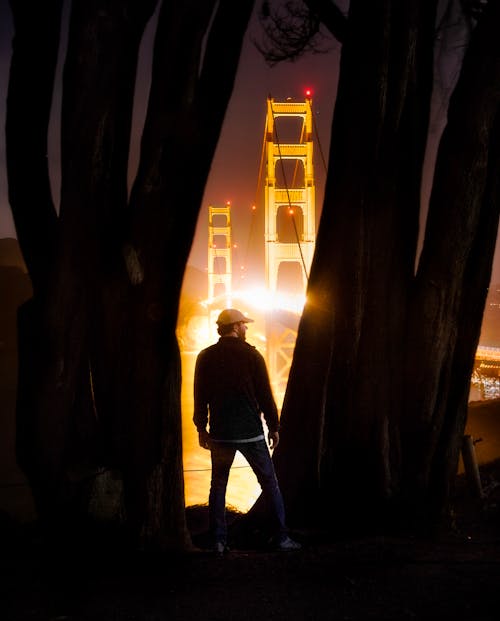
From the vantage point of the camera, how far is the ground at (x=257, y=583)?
1.49m

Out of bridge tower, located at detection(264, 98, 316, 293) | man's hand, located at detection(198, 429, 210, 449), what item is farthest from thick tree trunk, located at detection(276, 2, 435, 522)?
bridge tower, located at detection(264, 98, 316, 293)

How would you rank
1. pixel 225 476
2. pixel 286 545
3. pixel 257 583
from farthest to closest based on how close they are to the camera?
pixel 225 476 → pixel 286 545 → pixel 257 583

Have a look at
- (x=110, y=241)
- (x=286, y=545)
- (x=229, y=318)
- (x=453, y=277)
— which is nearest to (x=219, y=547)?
(x=286, y=545)

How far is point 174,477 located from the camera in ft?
6.63

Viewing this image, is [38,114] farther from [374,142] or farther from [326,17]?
[326,17]

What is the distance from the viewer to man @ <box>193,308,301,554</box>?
220cm

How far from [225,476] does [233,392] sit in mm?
405

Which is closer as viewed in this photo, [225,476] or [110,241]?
[110,241]

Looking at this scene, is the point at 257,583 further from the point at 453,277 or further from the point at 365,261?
the point at 453,277

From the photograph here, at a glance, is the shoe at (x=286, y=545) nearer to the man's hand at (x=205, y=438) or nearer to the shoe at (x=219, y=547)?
the shoe at (x=219, y=547)

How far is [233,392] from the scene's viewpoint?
2.20 m

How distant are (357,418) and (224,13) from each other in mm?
1821

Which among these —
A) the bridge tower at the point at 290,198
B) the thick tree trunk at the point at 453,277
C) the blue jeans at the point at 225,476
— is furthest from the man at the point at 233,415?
the bridge tower at the point at 290,198

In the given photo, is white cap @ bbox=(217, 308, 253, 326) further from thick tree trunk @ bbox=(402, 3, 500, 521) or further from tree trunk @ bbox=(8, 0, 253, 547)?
thick tree trunk @ bbox=(402, 3, 500, 521)
